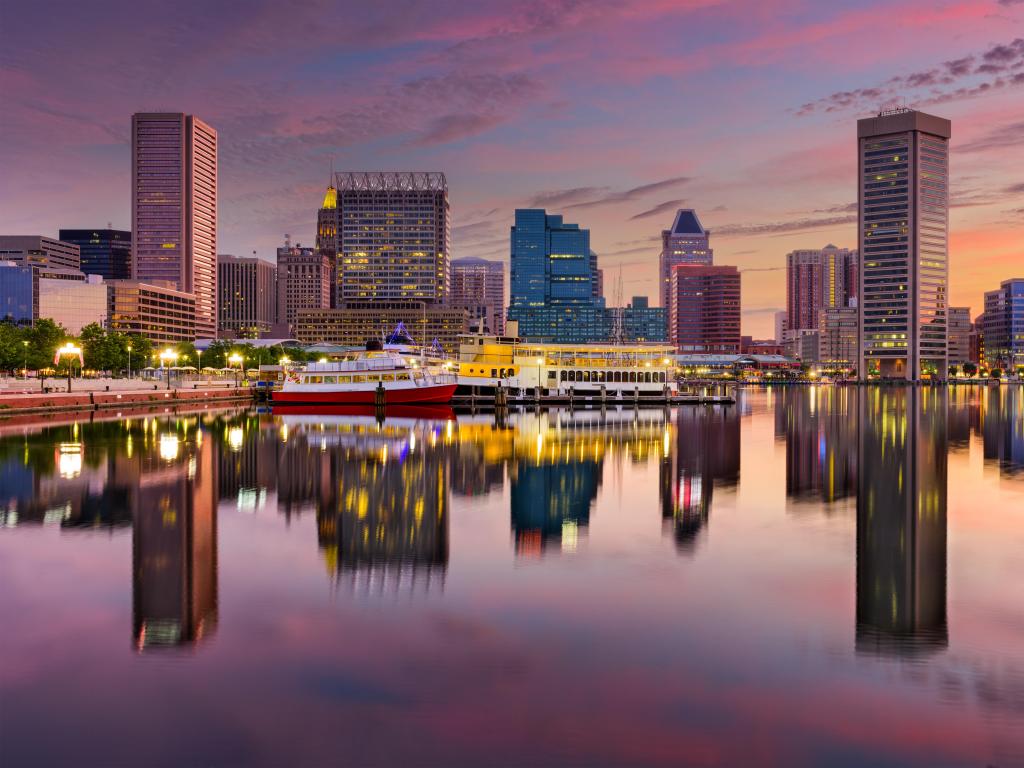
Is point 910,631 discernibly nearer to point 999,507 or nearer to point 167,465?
point 999,507

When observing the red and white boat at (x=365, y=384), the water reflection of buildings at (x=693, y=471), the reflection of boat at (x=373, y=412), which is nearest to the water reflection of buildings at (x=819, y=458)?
the water reflection of buildings at (x=693, y=471)

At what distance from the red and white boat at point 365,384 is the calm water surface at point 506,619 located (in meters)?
58.2

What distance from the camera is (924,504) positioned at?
32906 mm

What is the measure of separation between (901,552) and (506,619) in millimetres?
13728

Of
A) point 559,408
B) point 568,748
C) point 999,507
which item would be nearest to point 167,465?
point 568,748

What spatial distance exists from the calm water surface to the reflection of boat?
4355cm

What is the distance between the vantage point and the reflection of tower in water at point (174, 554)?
55.9 ft

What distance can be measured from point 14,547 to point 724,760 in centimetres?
2211

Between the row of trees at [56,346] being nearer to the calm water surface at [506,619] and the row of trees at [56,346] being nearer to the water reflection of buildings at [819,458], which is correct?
the calm water surface at [506,619]

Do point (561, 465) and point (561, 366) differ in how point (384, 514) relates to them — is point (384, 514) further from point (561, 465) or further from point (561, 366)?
point (561, 366)

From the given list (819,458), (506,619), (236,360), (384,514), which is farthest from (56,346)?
(506,619)

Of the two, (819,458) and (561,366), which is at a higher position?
(561,366)

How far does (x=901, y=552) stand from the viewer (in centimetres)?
2419

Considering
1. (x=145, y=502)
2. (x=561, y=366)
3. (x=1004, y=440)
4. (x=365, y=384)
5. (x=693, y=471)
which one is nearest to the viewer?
(x=145, y=502)
